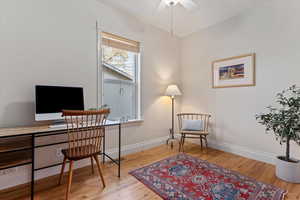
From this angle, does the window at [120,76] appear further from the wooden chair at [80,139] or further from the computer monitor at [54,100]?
the wooden chair at [80,139]

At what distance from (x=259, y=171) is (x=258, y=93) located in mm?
1252

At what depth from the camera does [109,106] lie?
2656 millimetres

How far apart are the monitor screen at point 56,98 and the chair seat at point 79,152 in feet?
1.87

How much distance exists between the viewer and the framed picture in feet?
8.48

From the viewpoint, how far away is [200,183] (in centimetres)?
181

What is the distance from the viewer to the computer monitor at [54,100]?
174cm

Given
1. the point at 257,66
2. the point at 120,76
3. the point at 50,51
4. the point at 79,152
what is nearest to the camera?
the point at 79,152

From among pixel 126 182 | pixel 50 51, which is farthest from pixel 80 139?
pixel 50 51

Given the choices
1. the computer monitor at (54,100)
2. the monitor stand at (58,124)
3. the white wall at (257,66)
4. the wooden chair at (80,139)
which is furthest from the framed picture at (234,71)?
the monitor stand at (58,124)

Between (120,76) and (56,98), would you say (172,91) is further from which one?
(56,98)

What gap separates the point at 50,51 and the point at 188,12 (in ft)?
8.01

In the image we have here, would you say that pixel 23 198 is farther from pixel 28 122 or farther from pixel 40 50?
pixel 40 50

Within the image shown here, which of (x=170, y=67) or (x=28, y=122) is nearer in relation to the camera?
(x=28, y=122)

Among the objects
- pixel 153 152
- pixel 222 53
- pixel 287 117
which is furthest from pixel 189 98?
pixel 287 117
